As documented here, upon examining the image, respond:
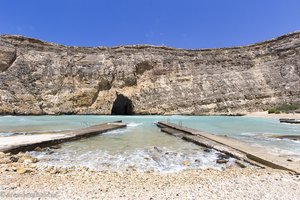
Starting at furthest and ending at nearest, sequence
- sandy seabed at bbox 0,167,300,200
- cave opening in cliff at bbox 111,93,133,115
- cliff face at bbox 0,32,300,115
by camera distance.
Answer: cave opening in cliff at bbox 111,93,133,115
cliff face at bbox 0,32,300,115
sandy seabed at bbox 0,167,300,200

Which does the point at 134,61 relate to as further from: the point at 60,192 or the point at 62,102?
the point at 60,192

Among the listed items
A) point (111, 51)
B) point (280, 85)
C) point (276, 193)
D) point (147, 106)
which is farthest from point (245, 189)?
point (111, 51)

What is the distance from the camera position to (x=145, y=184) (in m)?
5.24

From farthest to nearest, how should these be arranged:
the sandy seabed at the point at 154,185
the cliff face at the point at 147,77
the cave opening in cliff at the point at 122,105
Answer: the cave opening in cliff at the point at 122,105
the cliff face at the point at 147,77
the sandy seabed at the point at 154,185

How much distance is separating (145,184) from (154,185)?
19cm

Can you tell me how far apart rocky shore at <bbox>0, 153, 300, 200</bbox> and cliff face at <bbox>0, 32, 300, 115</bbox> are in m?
43.7

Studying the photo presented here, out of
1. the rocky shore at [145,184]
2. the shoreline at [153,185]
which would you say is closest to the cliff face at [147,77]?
the rocky shore at [145,184]

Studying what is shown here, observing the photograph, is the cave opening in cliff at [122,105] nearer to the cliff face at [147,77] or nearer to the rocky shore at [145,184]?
the cliff face at [147,77]

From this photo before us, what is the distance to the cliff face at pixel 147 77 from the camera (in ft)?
160

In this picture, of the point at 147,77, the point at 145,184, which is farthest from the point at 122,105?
the point at 145,184

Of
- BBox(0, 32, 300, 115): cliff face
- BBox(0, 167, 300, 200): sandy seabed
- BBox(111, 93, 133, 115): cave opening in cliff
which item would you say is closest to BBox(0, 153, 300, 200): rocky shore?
BBox(0, 167, 300, 200): sandy seabed

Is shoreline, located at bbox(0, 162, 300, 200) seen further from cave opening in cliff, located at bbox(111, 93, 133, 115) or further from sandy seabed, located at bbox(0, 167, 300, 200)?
cave opening in cliff, located at bbox(111, 93, 133, 115)

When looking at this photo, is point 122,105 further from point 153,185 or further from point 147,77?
point 153,185

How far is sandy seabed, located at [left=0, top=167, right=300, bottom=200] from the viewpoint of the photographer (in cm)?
441
